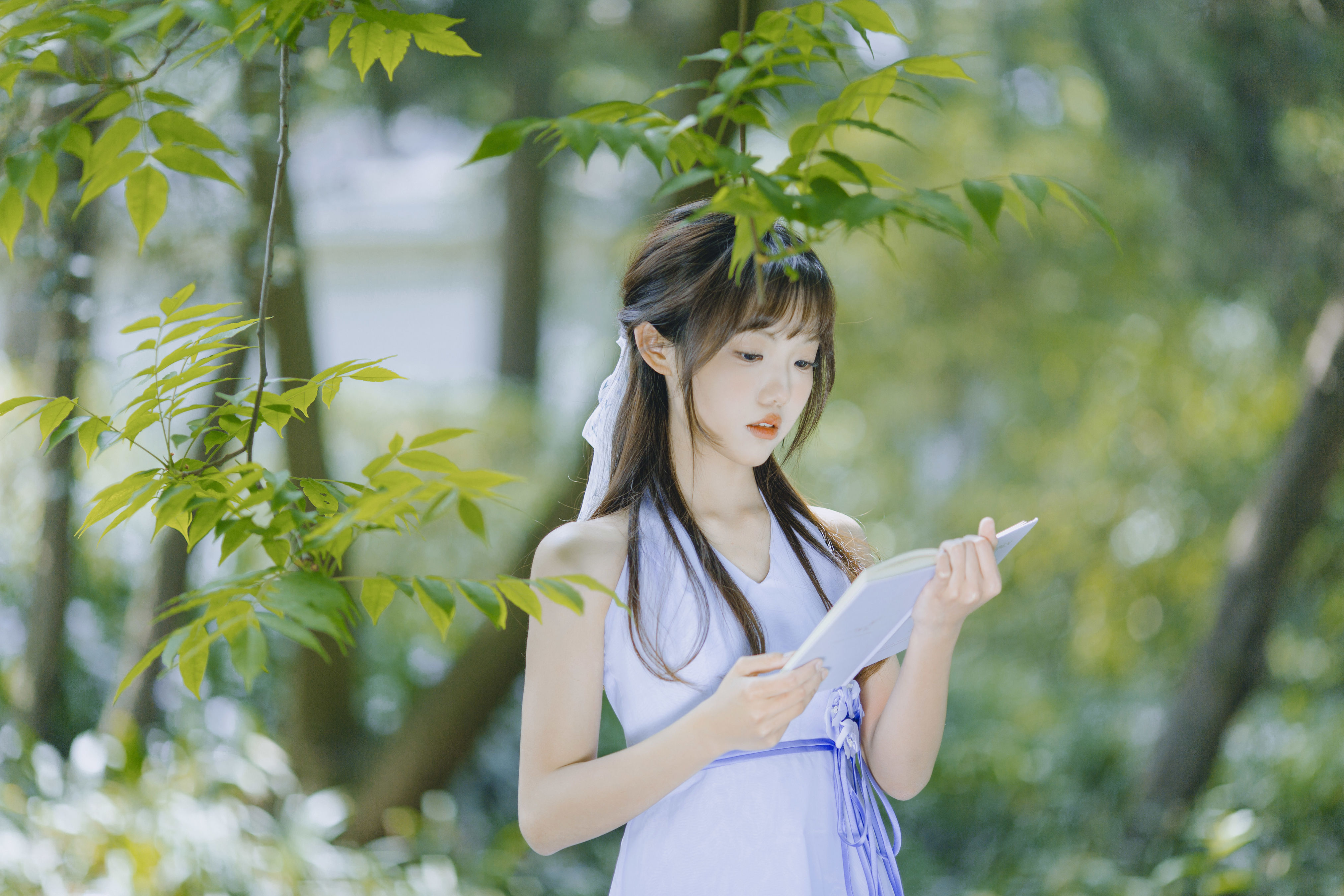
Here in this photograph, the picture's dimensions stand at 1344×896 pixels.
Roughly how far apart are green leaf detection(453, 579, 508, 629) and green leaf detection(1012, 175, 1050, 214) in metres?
0.56

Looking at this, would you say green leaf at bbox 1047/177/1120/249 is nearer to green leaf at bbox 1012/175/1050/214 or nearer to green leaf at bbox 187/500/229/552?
green leaf at bbox 1012/175/1050/214

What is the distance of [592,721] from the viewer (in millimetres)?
1179

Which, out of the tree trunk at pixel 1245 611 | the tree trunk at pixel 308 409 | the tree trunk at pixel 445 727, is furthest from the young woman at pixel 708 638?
the tree trunk at pixel 1245 611

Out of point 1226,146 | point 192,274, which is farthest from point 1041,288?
point 192,274

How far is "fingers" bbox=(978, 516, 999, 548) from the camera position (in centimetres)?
111

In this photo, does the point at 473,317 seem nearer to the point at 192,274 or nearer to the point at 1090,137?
the point at 1090,137

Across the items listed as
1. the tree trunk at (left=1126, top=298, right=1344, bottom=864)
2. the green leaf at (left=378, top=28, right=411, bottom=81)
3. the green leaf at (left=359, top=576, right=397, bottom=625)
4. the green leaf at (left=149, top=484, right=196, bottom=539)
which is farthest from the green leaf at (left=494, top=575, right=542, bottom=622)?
the tree trunk at (left=1126, top=298, right=1344, bottom=864)

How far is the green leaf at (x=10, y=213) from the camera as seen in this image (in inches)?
34.7

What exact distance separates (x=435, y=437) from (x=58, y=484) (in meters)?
2.65

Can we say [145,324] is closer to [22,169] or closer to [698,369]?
[22,169]

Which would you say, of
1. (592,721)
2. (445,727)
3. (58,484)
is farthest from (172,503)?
(58,484)

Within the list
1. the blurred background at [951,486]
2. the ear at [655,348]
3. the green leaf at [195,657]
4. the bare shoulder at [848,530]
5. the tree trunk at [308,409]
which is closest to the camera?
the green leaf at [195,657]

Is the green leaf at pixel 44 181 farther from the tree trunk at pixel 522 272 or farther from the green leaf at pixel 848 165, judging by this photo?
the tree trunk at pixel 522 272

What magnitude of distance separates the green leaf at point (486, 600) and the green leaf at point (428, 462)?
11cm
